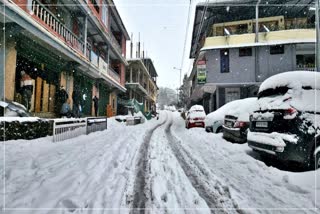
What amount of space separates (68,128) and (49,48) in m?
4.28

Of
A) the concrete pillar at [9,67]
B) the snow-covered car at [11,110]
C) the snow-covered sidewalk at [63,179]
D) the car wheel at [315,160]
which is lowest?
the snow-covered sidewalk at [63,179]

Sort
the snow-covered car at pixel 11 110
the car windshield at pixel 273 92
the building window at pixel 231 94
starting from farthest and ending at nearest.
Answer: the building window at pixel 231 94
the snow-covered car at pixel 11 110
the car windshield at pixel 273 92

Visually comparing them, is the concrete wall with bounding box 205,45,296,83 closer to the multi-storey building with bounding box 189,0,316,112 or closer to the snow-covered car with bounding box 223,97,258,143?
the multi-storey building with bounding box 189,0,316,112

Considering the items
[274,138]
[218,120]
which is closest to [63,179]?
[274,138]

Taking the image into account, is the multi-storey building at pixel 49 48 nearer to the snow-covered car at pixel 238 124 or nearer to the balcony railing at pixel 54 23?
the balcony railing at pixel 54 23

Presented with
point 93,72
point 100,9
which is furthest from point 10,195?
point 100,9

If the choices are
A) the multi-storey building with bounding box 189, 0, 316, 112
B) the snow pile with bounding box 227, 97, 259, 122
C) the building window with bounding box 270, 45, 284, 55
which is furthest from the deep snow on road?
the building window with bounding box 270, 45, 284, 55

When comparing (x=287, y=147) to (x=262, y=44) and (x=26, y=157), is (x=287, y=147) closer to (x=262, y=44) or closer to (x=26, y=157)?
(x=26, y=157)

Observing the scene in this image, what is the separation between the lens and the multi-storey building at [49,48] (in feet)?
23.2

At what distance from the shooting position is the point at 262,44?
55.5ft

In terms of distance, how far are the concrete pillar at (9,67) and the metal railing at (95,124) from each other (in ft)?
10.6

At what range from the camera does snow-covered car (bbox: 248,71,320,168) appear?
12.0 feet

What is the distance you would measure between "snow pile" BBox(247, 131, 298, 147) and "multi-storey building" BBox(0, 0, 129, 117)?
312 inches

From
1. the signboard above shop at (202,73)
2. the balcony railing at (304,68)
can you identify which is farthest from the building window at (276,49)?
the signboard above shop at (202,73)
